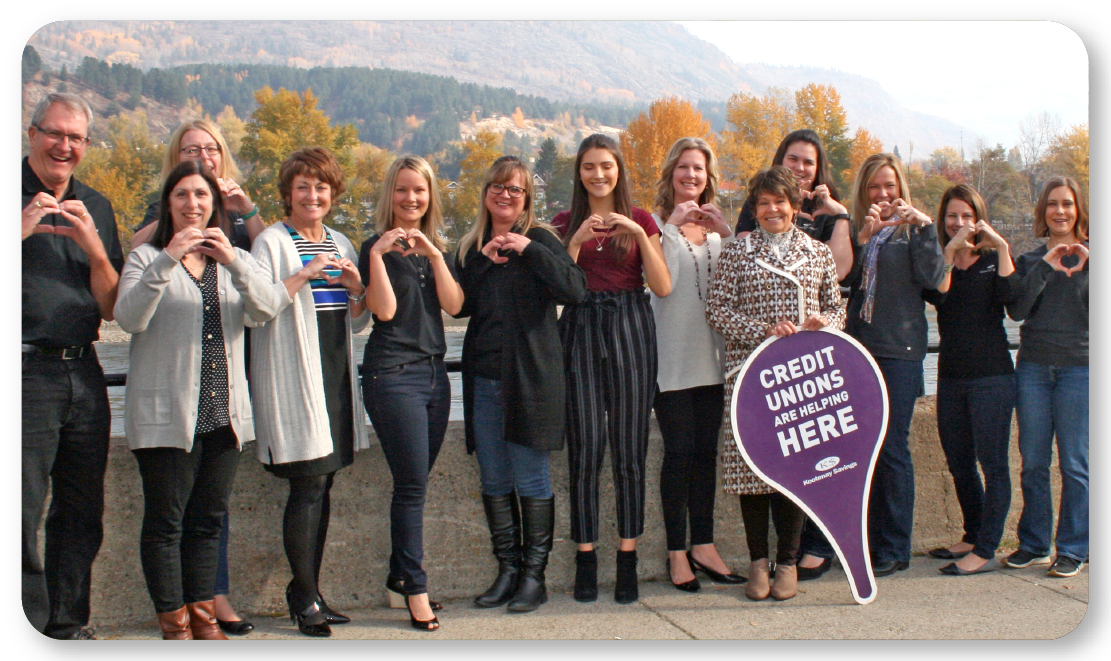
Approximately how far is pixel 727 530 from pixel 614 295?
1299 mm

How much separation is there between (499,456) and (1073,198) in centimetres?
288

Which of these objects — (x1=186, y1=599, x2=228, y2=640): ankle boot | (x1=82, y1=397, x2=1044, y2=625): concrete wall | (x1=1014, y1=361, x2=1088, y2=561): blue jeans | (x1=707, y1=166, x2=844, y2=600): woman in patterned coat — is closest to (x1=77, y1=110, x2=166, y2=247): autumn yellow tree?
(x1=82, y1=397, x2=1044, y2=625): concrete wall

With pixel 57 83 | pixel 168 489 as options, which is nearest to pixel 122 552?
pixel 168 489

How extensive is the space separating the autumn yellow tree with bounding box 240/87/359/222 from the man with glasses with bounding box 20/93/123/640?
73.7 meters

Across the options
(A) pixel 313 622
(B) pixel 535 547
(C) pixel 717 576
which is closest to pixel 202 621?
(A) pixel 313 622

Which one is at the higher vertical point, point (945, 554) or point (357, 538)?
point (357, 538)

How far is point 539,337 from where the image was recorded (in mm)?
3566

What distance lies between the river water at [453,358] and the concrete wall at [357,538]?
1.52 feet

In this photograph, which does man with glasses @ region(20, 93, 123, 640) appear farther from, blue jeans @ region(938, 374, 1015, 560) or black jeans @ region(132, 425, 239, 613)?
blue jeans @ region(938, 374, 1015, 560)

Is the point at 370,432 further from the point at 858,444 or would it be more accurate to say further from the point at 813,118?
the point at 813,118

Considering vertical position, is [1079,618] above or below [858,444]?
below

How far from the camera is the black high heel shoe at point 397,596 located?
3572 millimetres

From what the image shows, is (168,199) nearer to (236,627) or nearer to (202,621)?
(202,621)

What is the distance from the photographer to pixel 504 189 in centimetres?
364
